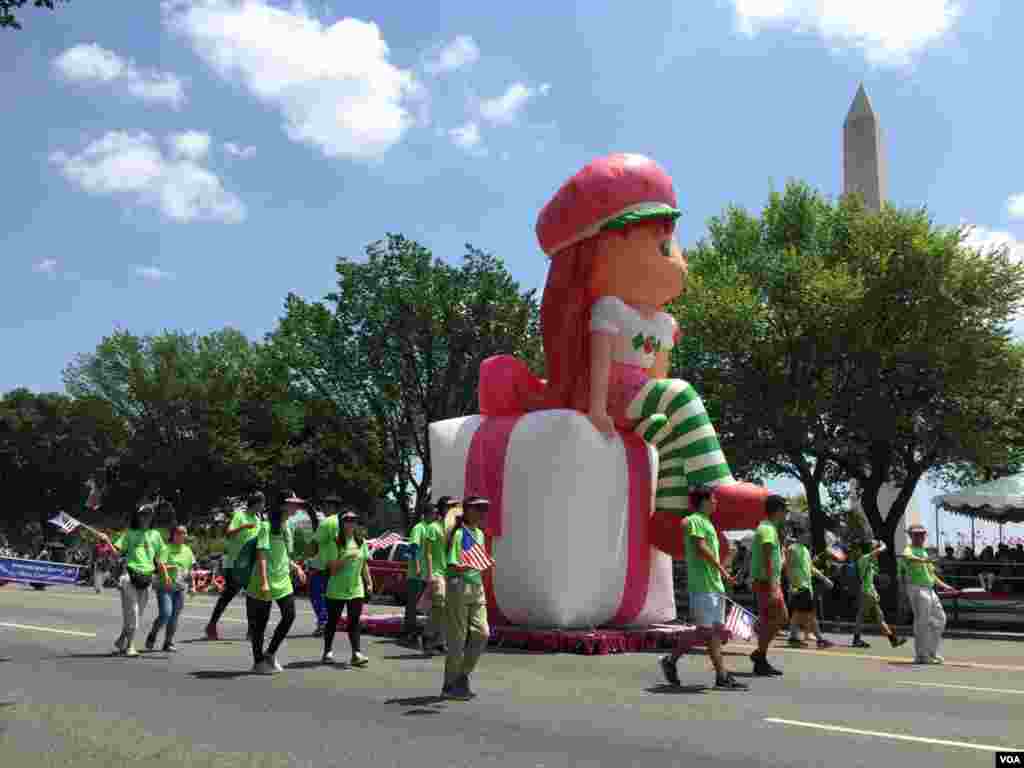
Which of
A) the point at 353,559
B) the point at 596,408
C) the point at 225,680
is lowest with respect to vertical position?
the point at 225,680

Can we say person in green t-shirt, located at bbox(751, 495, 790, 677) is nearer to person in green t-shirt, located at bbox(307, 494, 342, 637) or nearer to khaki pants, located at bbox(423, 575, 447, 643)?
khaki pants, located at bbox(423, 575, 447, 643)

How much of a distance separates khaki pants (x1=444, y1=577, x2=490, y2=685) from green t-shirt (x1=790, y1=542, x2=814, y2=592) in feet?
22.7

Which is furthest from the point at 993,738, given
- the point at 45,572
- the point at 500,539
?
the point at 45,572

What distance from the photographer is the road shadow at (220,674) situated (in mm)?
9430

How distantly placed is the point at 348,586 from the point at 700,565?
360 cm

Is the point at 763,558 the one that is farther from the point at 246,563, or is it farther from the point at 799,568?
the point at 246,563

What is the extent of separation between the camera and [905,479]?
25.9 meters

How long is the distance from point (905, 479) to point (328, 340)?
54.9 feet

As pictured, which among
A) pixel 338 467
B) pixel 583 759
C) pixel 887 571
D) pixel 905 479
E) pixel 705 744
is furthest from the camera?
pixel 338 467

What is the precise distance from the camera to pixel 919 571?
12.0m

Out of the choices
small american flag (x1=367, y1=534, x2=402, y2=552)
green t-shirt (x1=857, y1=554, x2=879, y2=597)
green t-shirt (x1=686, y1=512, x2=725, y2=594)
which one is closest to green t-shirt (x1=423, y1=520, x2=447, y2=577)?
green t-shirt (x1=686, y1=512, x2=725, y2=594)

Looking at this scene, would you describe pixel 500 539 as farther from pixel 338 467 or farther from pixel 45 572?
pixel 338 467

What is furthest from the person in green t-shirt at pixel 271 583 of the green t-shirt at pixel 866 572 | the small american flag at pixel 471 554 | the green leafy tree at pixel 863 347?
the green leafy tree at pixel 863 347

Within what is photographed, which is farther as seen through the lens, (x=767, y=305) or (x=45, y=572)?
(x=45, y=572)
